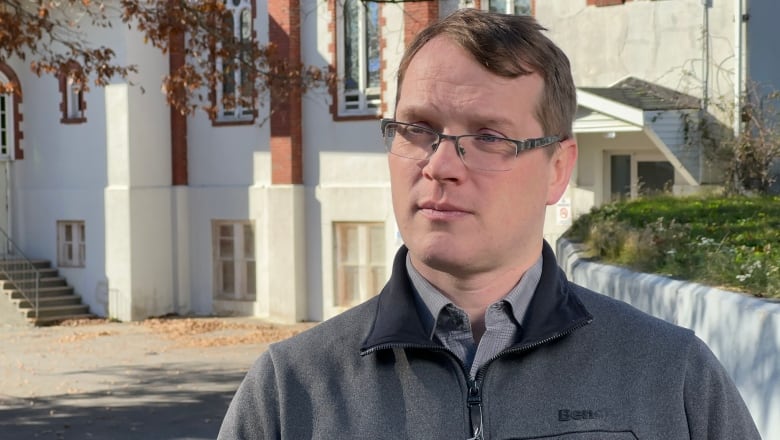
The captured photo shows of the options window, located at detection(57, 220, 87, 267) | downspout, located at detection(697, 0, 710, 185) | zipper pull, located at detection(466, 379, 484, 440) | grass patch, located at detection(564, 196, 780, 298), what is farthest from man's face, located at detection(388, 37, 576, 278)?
window, located at detection(57, 220, 87, 267)

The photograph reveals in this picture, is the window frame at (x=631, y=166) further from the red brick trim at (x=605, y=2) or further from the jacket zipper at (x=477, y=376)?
the jacket zipper at (x=477, y=376)

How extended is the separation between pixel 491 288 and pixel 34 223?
3010cm

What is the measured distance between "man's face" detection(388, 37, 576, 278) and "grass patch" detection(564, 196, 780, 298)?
204 inches

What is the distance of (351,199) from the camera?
26.8m

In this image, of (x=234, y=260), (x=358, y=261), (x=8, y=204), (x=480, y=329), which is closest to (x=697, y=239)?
(x=480, y=329)

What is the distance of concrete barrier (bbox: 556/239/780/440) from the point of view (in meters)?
6.36

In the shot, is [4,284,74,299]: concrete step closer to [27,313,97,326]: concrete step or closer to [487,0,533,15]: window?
[27,313,97,326]: concrete step

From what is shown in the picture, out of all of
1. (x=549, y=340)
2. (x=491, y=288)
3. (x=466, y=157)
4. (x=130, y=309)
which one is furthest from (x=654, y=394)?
(x=130, y=309)

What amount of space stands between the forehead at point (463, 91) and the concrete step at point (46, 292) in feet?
91.2

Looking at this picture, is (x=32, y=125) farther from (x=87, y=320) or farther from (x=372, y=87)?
(x=372, y=87)

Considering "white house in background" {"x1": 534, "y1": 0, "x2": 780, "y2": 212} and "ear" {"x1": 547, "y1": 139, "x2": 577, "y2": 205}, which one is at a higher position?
"white house in background" {"x1": 534, "y1": 0, "x2": 780, "y2": 212}

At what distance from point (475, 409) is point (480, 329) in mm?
214

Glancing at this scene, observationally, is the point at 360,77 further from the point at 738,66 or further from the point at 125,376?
the point at 125,376

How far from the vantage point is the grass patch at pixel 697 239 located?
27.7ft
